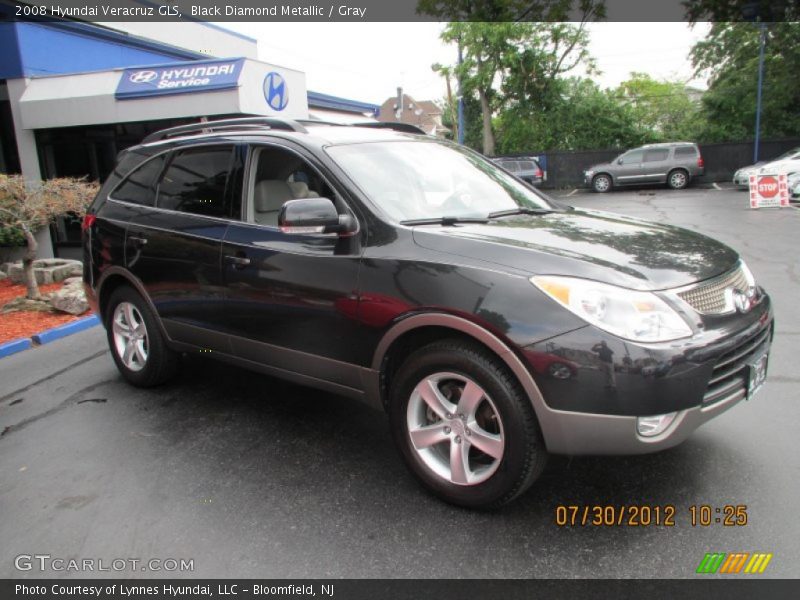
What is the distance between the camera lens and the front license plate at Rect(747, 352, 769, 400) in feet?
9.17

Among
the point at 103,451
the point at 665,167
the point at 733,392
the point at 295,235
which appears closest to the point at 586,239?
the point at 733,392

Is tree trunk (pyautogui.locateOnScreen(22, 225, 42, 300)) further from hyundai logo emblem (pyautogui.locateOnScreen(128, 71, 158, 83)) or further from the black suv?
hyundai logo emblem (pyautogui.locateOnScreen(128, 71, 158, 83))

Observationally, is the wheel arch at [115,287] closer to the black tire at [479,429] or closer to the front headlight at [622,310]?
the black tire at [479,429]

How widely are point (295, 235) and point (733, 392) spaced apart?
2355mm

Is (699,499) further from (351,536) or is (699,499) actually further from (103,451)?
(103,451)

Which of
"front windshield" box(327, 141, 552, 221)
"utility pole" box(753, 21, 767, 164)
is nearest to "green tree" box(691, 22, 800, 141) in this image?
"utility pole" box(753, 21, 767, 164)

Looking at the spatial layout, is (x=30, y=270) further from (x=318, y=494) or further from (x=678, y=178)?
(x=678, y=178)

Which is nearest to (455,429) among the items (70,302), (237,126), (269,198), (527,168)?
(269,198)

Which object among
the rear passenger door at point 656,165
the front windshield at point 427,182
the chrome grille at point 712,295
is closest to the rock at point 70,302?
the front windshield at point 427,182

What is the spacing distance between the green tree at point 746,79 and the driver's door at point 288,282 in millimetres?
27793

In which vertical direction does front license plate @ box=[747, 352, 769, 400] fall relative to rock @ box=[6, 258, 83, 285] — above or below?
above

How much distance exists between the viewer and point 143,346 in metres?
4.64

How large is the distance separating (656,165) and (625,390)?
2456cm

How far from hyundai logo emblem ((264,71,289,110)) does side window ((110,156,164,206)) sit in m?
8.62
